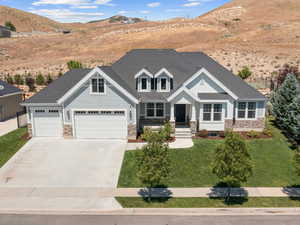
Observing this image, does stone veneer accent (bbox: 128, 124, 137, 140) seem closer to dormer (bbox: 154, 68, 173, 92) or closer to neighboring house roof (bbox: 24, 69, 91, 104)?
dormer (bbox: 154, 68, 173, 92)

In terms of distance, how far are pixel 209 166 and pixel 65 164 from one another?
9718mm

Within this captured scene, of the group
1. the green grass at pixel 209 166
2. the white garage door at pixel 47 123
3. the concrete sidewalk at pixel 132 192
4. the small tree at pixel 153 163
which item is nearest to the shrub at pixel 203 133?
the green grass at pixel 209 166

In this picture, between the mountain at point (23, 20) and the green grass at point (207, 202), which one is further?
the mountain at point (23, 20)

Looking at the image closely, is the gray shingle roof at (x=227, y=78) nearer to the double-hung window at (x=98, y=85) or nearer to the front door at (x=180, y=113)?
the front door at (x=180, y=113)

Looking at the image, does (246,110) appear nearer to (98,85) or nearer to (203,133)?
(203,133)

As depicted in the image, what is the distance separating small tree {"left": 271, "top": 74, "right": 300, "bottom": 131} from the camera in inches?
898

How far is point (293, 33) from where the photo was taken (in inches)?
3051

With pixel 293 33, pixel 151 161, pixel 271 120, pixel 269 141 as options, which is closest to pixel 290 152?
pixel 269 141

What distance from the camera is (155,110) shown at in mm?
23781

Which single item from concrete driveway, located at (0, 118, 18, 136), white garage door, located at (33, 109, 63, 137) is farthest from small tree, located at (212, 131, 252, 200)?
concrete driveway, located at (0, 118, 18, 136)

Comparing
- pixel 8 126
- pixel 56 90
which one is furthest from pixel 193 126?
pixel 8 126

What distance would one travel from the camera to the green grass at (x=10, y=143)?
1858 cm

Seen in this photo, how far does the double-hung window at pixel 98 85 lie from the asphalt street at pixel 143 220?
1107 cm

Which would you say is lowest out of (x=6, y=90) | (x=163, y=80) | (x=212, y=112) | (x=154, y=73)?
(x=212, y=112)
